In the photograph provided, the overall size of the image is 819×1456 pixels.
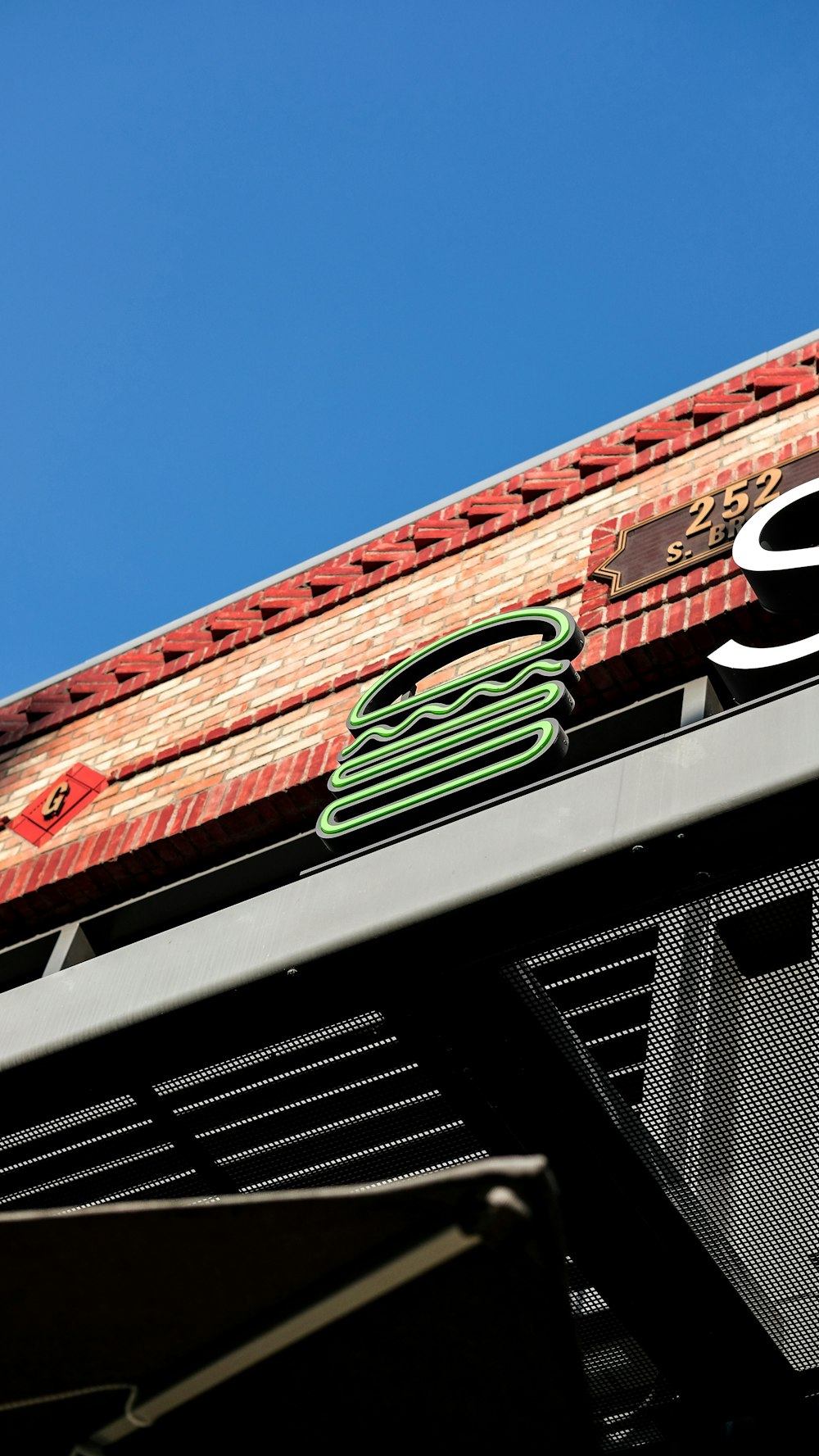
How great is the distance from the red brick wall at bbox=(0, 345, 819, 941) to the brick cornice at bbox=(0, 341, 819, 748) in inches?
0.5

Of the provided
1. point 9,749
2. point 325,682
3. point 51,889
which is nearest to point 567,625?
point 325,682

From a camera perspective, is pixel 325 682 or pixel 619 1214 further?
pixel 325 682

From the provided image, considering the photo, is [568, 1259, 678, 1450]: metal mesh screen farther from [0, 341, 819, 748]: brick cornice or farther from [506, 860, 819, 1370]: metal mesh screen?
[0, 341, 819, 748]: brick cornice

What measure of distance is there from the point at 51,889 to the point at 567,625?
11.5ft

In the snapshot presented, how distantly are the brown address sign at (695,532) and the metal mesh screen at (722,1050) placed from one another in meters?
3.06

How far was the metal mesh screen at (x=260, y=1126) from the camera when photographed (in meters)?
4.39

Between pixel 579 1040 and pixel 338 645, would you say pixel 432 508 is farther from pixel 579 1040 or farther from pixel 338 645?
pixel 579 1040

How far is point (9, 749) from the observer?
954 centimetres

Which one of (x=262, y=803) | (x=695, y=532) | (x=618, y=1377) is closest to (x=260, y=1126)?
(x=618, y=1377)

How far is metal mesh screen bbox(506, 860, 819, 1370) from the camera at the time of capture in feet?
12.8

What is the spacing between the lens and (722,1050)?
405 cm

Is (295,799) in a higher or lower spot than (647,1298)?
higher

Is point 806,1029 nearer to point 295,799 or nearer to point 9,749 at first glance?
point 295,799

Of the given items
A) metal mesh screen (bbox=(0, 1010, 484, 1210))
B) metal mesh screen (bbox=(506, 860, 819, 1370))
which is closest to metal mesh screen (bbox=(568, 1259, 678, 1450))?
metal mesh screen (bbox=(506, 860, 819, 1370))
